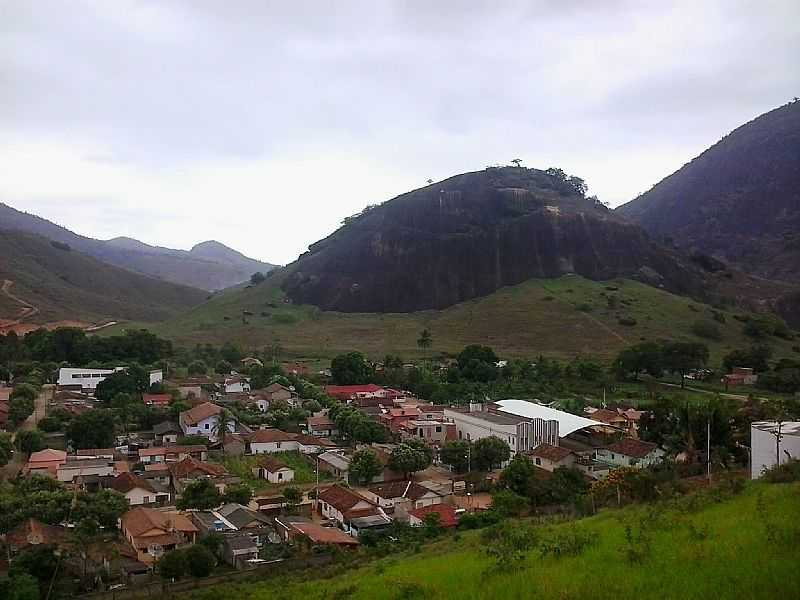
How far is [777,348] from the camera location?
55.9 m

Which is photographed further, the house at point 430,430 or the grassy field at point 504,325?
the grassy field at point 504,325

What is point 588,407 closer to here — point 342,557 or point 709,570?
point 342,557

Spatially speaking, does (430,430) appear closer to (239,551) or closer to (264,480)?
(264,480)

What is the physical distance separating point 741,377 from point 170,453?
34089 mm

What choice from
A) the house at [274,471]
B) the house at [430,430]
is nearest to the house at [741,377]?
the house at [430,430]

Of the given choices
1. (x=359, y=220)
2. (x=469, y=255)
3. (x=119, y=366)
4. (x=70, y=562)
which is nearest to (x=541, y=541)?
(x=70, y=562)

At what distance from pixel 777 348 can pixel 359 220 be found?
5653 cm

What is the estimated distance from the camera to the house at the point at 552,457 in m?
25.8

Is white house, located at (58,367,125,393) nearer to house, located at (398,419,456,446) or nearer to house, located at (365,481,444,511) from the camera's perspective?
house, located at (398,419,456,446)

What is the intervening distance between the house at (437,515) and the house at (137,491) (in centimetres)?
831

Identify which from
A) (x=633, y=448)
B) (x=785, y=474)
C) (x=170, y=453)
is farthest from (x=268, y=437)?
(x=785, y=474)

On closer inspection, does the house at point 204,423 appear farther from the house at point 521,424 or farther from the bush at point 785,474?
the bush at point 785,474

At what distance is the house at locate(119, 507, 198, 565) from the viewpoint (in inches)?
675

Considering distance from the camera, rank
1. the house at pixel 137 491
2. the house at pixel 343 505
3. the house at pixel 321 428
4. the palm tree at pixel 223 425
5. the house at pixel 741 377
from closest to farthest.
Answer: the house at pixel 343 505, the house at pixel 137 491, the palm tree at pixel 223 425, the house at pixel 321 428, the house at pixel 741 377
